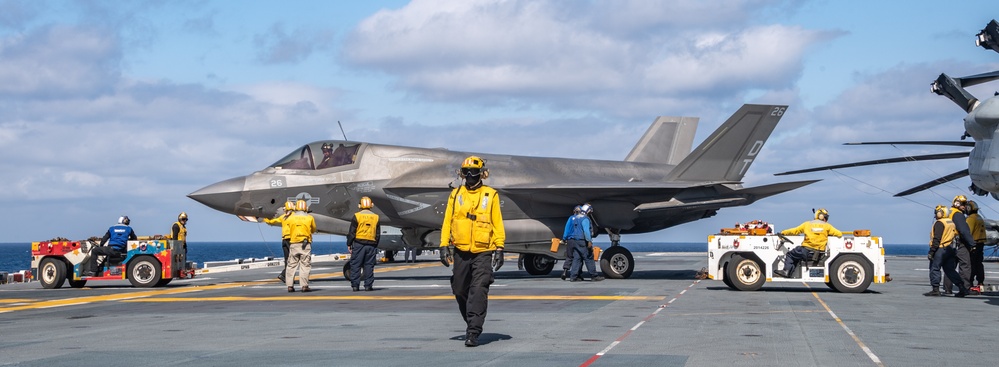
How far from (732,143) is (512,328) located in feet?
46.8

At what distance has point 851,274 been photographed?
18.6 meters

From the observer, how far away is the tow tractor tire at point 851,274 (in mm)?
18484

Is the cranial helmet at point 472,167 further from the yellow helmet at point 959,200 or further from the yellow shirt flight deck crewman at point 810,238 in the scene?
the yellow helmet at point 959,200

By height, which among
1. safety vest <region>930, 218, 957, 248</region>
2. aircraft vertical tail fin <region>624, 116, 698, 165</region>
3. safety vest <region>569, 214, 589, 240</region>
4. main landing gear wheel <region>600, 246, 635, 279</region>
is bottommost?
main landing gear wheel <region>600, 246, 635, 279</region>

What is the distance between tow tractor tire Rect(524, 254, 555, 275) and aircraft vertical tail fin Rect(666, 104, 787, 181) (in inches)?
192

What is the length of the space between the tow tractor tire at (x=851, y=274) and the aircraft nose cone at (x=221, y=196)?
13.5 m

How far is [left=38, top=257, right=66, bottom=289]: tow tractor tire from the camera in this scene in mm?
21562

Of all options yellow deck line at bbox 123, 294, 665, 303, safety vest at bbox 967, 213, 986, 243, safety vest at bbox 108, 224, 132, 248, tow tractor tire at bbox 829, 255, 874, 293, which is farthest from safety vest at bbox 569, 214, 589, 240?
safety vest at bbox 108, 224, 132, 248

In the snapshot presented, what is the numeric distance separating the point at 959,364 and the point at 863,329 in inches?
118

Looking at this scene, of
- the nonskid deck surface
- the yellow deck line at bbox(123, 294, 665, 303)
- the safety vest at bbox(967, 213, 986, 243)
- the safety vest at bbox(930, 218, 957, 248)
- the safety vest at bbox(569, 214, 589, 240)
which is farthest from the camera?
the safety vest at bbox(569, 214, 589, 240)

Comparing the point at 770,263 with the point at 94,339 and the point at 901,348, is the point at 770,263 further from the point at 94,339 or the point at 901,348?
the point at 94,339

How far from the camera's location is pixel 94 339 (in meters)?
10.4

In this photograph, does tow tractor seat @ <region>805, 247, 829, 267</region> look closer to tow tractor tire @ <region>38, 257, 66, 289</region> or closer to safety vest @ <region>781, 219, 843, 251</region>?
safety vest @ <region>781, 219, 843, 251</region>

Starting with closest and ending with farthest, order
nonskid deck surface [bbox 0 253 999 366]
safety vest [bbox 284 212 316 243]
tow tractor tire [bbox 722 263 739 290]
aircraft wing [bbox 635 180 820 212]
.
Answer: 1. nonskid deck surface [bbox 0 253 999 366]
2. tow tractor tire [bbox 722 263 739 290]
3. safety vest [bbox 284 212 316 243]
4. aircraft wing [bbox 635 180 820 212]
